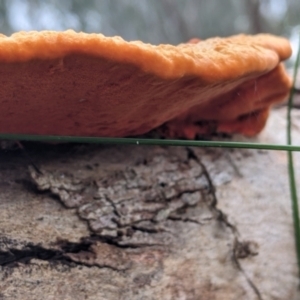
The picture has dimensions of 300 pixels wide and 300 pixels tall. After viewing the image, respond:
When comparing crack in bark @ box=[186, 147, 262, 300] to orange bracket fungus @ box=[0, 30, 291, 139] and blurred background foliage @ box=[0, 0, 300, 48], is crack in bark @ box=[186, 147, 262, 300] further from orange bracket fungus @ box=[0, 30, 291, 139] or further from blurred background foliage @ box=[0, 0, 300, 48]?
blurred background foliage @ box=[0, 0, 300, 48]

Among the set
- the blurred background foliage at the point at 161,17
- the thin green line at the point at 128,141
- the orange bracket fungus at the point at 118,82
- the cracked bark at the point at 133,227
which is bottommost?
the cracked bark at the point at 133,227

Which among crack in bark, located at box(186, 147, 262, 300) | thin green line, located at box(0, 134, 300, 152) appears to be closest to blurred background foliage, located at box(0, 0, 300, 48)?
crack in bark, located at box(186, 147, 262, 300)

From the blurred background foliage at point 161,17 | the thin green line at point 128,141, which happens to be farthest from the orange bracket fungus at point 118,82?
the blurred background foliage at point 161,17

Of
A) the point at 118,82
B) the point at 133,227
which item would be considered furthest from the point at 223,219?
the point at 118,82

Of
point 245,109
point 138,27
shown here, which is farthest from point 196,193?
point 138,27

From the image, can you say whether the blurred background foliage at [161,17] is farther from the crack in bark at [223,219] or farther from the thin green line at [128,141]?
the thin green line at [128,141]

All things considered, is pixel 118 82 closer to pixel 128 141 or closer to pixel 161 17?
pixel 128 141

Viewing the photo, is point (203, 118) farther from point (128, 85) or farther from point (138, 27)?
point (138, 27)
